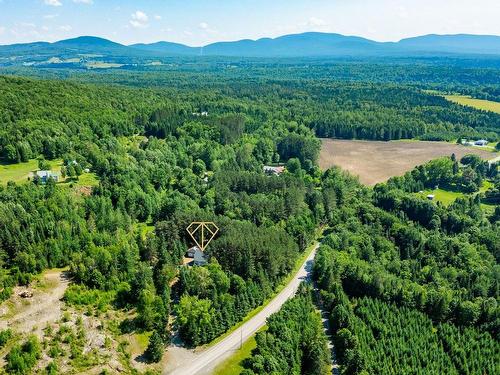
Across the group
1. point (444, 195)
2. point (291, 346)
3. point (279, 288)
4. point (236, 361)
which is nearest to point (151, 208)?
point (279, 288)

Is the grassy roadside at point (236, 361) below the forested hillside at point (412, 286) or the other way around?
below

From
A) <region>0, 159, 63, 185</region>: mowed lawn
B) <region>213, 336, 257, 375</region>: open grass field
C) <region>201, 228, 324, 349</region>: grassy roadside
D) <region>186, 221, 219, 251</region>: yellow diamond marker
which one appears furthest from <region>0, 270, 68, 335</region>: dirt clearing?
<region>0, 159, 63, 185</region>: mowed lawn

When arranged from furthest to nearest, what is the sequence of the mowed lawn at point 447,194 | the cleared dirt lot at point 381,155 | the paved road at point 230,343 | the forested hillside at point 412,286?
the cleared dirt lot at point 381,155 → the mowed lawn at point 447,194 → the forested hillside at point 412,286 → the paved road at point 230,343

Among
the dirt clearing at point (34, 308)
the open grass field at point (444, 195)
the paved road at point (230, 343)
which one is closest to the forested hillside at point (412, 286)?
the paved road at point (230, 343)

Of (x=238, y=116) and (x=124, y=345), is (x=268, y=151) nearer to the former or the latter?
(x=238, y=116)

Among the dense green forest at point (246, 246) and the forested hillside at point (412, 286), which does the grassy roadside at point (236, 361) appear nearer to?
the dense green forest at point (246, 246)

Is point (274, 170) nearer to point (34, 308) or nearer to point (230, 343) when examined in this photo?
point (230, 343)
